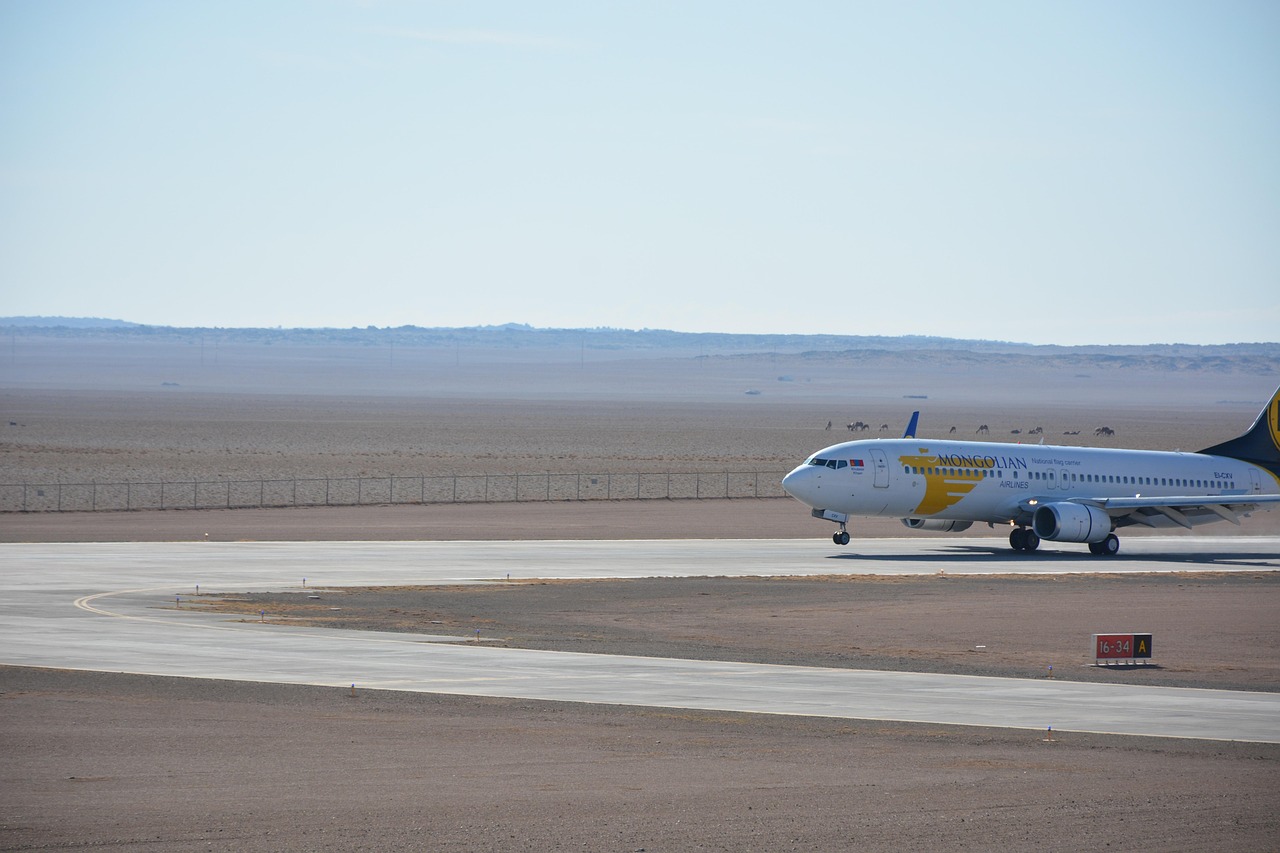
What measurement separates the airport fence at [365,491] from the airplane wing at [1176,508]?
85.9 feet

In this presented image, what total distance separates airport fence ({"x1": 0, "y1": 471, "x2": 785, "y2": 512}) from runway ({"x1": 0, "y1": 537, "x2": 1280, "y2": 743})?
2415cm

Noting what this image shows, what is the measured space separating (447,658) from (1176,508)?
133 feet

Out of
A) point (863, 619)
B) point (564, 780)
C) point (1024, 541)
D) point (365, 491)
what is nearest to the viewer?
point (564, 780)

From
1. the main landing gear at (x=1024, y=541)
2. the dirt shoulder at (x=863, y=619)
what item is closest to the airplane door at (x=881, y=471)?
the main landing gear at (x=1024, y=541)

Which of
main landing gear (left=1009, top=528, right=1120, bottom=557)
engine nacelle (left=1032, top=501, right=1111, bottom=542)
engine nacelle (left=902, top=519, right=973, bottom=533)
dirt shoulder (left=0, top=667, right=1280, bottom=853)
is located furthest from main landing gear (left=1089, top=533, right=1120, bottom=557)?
dirt shoulder (left=0, top=667, right=1280, bottom=853)

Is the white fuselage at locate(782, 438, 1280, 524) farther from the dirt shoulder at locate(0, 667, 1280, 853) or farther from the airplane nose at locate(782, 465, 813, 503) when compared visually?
the dirt shoulder at locate(0, 667, 1280, 853)

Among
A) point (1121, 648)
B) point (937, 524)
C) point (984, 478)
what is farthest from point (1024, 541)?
point (1121, 648)

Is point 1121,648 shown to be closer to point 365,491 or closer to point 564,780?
point 564,780

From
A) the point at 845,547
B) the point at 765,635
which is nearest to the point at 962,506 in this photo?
the point at 845,547

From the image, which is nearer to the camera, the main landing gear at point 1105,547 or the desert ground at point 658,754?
the desert ground at point 658,754

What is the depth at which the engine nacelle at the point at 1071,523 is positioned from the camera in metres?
60.1

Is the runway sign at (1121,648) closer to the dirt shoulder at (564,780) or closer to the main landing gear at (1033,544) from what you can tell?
the dirt shoulder at (564,780)

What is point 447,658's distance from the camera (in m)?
31.2

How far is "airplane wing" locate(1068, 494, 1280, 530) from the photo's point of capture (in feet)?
203
